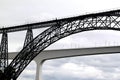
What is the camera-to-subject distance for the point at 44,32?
4497cm

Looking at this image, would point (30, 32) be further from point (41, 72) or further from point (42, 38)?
point (41, 72)

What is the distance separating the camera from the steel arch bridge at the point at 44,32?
38981 mm

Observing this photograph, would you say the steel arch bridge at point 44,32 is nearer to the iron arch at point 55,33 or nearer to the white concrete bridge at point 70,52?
the iron arch at point 55,33

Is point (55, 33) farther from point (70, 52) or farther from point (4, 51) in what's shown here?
point (70, 52)

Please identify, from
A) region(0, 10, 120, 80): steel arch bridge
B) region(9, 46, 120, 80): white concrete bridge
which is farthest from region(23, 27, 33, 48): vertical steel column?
region(9, 46, 120, 80): white concrete bridge

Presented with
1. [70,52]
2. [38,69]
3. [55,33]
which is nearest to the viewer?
[55,33]

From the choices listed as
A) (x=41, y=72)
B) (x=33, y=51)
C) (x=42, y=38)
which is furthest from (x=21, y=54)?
(x=41, y=72)

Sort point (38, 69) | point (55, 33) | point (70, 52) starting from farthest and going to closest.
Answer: point (38, 69), point (70, 52), point (55, 33)

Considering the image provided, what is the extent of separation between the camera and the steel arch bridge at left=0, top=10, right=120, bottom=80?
1535 inches

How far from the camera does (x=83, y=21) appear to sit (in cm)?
4116

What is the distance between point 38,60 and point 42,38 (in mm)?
37761

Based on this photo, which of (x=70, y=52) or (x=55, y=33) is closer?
(x=55, y=33)

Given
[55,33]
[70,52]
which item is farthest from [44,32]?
[70,52]

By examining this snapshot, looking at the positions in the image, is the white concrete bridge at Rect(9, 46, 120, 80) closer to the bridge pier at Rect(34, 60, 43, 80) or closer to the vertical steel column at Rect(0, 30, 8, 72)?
the bridge pier at Rect(34, 60, 43, 80)
